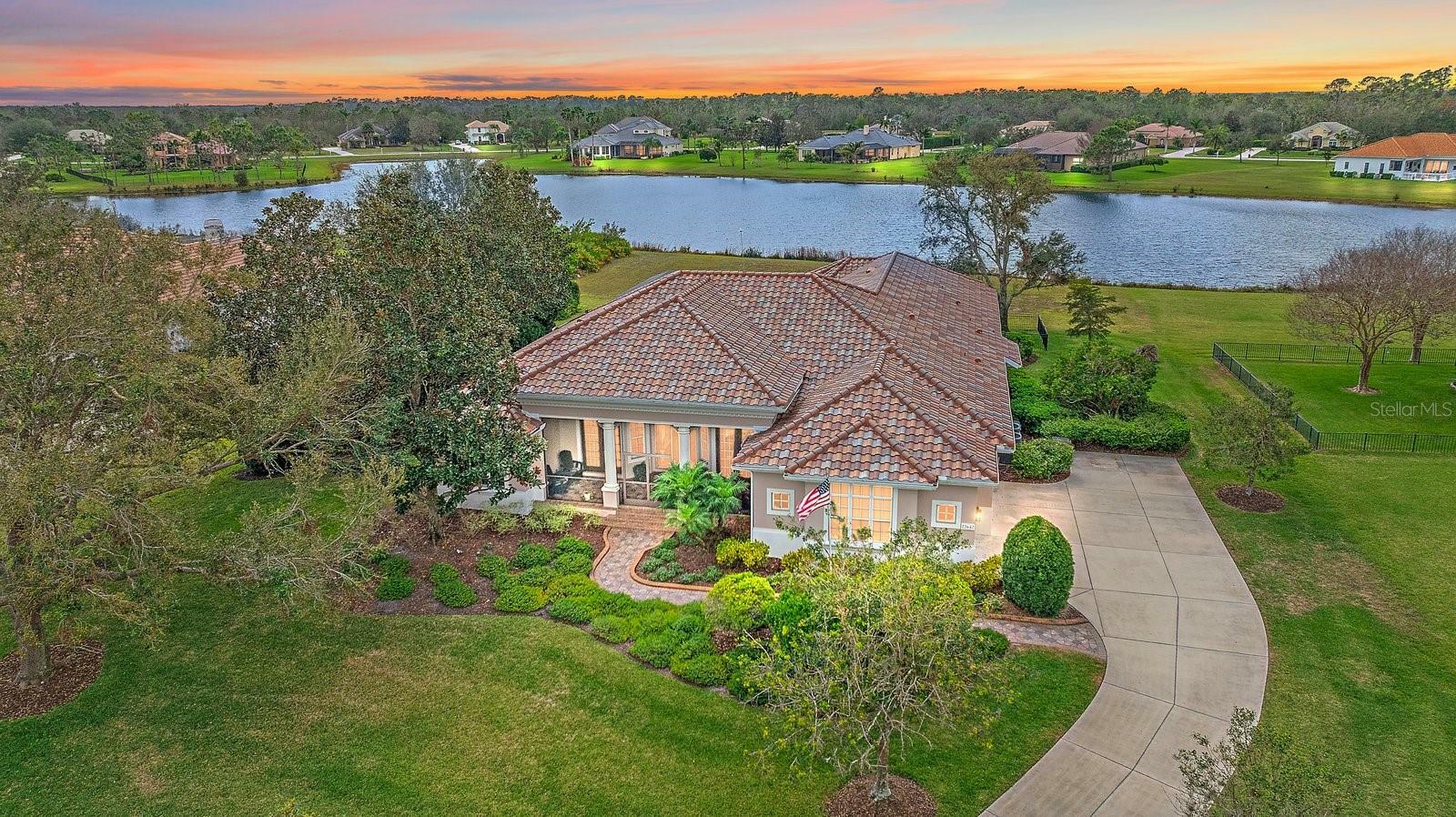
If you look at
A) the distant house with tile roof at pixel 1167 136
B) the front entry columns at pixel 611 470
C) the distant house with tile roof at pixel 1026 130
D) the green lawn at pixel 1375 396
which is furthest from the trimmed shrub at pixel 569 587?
the distant house with tile roof at pixel 1167 136

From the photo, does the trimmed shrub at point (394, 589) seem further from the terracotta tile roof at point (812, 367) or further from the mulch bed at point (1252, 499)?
the mulch bed at point (1252, 499)

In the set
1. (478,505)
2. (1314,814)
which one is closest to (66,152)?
(478,505)

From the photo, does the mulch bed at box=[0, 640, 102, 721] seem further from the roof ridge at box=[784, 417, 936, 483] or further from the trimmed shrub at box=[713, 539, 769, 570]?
the roof ridge at box=[784, 417, 936, 483]

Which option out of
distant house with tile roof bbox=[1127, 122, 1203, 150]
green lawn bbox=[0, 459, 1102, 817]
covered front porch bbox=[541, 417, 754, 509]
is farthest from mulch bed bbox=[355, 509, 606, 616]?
distant house with tile roof bbox=[1127, 122, 1203, 150]

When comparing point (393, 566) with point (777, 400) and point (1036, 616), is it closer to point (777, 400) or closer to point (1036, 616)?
point (777, 400)

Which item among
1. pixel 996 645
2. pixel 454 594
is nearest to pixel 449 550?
pixel 454 594

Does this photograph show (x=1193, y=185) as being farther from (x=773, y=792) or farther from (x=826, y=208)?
(x=773, y=792)
